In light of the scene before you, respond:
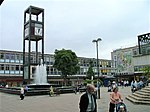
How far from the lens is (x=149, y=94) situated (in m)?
16.8

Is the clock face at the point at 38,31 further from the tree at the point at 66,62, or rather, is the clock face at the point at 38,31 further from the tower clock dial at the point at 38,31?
the tree at the point at 66,62

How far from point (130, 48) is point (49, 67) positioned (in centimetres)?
2551

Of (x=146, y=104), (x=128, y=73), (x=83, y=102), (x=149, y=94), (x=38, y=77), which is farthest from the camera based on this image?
(x=128, y=73)

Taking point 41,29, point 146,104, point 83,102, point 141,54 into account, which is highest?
point 41,29

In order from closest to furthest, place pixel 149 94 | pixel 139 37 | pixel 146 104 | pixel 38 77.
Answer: pixel 146 104
pixel 149 94
pixel 38 77
pixel 139 37

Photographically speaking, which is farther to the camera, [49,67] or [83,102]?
[49,67]

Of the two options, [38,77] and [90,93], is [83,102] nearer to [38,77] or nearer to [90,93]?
[90,93]

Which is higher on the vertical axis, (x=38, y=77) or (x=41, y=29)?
(x=41, y=29)

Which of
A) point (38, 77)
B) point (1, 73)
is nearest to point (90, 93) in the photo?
point (38, 77)

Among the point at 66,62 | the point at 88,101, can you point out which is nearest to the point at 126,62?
the point at 66,62

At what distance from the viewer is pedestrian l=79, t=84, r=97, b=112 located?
5957mm

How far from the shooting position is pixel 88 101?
6.00 meters

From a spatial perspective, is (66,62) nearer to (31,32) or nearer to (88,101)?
(31,32)

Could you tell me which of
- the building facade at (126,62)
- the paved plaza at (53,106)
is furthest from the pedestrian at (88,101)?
the building facade at (126,62)
